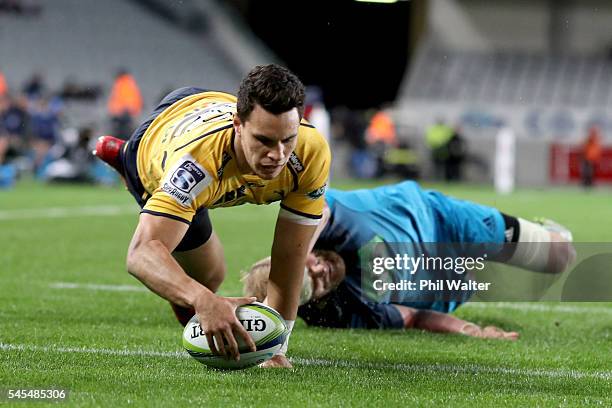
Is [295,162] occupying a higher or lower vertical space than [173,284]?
→ higher

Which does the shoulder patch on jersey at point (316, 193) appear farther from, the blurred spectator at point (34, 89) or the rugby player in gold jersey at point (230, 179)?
the blurred spectator at point (34, 89)

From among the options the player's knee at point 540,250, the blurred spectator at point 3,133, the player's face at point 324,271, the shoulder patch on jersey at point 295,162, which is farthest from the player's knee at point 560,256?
the blurred spectator at point 3,133

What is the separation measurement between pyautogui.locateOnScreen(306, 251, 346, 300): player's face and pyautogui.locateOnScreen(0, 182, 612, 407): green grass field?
267 mm

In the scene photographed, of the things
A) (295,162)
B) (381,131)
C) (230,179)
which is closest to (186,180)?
(230,179)

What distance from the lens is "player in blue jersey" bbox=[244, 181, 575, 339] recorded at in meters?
6.11

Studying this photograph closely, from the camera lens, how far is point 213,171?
15.0 ft

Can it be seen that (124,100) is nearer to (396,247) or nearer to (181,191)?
(396,247)

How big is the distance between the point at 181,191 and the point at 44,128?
21.2m

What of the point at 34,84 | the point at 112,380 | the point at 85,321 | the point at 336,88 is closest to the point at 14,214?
the point at 85,321

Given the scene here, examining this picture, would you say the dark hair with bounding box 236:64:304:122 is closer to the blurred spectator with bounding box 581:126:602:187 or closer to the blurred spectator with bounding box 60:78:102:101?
the blurred spectator with bounding box 581:126:602:187

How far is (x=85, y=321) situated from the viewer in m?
6.36

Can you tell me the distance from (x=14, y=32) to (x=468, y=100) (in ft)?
49.4

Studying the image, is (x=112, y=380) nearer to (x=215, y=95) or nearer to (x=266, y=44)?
(x=215, y=95)

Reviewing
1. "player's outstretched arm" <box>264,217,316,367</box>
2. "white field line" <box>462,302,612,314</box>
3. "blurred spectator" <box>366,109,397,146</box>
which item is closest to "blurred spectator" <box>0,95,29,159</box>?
"blurred spectator" <box>366,109,397,146</box>
